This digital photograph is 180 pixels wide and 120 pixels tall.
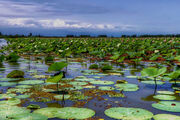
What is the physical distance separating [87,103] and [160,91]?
1.20 m

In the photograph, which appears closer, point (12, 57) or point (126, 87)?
point (126, 87)

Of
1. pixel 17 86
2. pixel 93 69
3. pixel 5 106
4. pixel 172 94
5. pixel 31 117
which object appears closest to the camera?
pixel 31 117

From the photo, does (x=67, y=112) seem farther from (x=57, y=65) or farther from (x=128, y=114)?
(x=57, y=65)

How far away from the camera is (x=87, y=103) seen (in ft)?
8.13

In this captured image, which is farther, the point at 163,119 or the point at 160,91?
the point at 160,91

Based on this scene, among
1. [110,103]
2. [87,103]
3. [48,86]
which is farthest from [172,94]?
[48,86]

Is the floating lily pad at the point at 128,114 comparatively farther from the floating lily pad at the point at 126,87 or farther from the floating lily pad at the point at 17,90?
the floating lily pad at the point at 17,90

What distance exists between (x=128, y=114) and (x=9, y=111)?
115 cm

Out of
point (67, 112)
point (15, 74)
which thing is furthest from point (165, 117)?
point (15, 74)

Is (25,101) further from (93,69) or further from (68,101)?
(93,69)

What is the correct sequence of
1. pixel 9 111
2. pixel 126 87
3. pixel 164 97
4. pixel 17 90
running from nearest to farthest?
1. pixel 9 111
2. pixel 164 97
3. pixel 17 90
4. pixel 126 87

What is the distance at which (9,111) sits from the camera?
2.09 m

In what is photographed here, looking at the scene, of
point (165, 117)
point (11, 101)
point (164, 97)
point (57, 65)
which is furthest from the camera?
point (57, 65)

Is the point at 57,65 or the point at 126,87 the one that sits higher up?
the point at 57,65
